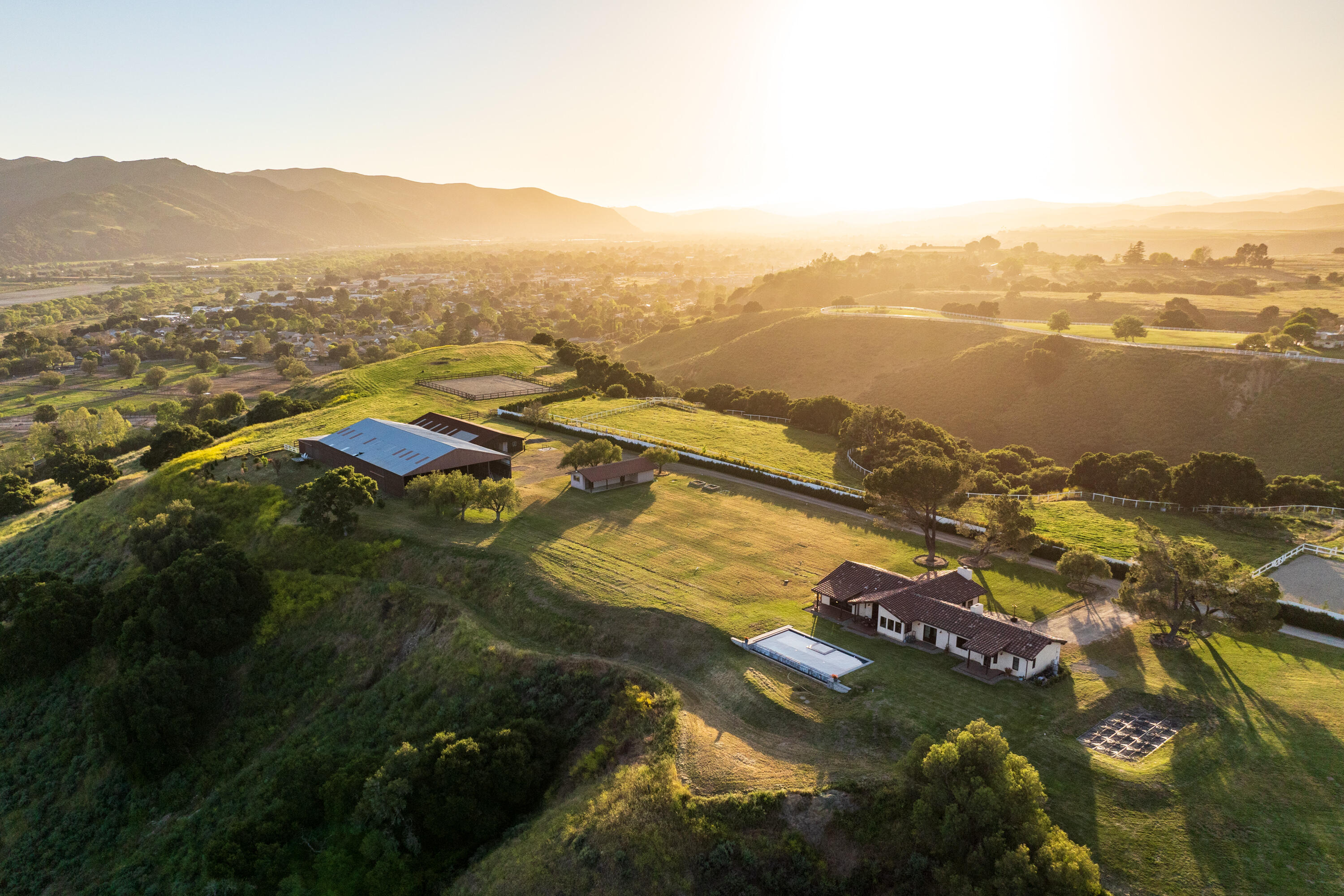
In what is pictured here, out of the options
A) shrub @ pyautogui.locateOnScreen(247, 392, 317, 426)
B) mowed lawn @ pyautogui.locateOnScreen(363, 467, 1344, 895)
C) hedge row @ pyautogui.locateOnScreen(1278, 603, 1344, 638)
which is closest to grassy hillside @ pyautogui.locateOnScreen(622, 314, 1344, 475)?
hedge row @ pyautogui.locateOnScreen(1278, 603, 1344, 638)

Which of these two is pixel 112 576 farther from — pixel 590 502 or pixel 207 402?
pixel 207 402

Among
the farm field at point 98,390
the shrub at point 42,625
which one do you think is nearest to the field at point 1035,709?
the shrub at point 42,625

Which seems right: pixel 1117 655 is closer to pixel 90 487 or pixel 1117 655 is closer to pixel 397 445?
pixel 397 445

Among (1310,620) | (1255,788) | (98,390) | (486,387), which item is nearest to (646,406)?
(486,387)

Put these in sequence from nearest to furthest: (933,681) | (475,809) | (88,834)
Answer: (475,809)
(933,681)
(88,834)

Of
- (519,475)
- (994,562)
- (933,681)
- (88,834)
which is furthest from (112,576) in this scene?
(994,562)

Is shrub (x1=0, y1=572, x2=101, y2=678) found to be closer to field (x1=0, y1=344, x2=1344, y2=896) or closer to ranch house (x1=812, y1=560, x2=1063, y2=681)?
field (x1=0, y1=344, x2=1344, y2=896)
